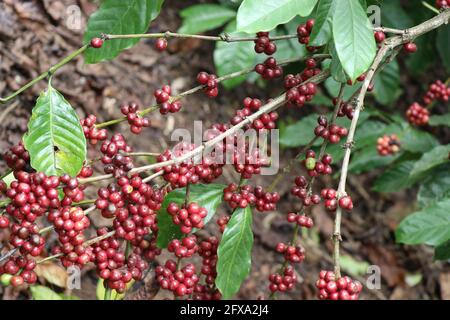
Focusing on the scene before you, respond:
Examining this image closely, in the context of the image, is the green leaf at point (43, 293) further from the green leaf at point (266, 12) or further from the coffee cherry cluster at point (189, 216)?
the green leaf at point (266, 12)

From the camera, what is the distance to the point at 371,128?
2291 mm

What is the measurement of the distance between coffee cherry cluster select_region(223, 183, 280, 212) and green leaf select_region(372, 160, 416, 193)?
3.02 ft

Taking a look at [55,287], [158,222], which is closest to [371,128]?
[158,222]

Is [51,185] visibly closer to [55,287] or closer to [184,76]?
[55,287]

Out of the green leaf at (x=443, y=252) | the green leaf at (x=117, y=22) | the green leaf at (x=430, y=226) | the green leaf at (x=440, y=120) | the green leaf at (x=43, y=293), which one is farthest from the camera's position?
the green leaf at (x=440, y=120)

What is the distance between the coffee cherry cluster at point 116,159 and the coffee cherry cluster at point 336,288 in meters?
0.48

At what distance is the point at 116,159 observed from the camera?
1.22 meters

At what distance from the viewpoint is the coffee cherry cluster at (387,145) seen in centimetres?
221

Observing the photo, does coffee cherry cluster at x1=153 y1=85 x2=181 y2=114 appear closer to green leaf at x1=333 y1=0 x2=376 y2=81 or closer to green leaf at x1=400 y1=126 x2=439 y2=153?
green leaf at x1=333 y1=0 x2=376 y2=81

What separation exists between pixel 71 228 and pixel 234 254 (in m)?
0.46

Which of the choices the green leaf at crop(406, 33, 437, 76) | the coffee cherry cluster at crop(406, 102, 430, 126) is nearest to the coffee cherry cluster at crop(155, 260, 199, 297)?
the coffee cherry cluster at crop(406, 102, 430, 126)

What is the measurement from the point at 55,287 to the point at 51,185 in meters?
1.06

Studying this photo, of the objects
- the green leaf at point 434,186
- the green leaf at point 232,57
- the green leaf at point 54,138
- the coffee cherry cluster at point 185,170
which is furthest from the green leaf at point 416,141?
the green leaf at point 54,138

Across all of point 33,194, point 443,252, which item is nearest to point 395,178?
point 443,252
